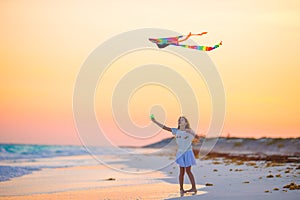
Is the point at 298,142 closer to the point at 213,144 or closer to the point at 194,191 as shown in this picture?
the point at 213,144

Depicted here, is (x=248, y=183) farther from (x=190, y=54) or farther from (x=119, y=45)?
(x=119, y=45)

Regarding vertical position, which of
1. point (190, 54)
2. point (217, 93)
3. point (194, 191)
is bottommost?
point (194, 191)

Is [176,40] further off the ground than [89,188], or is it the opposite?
[176,40]

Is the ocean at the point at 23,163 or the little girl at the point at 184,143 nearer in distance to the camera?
the little girl at the point at 184,143

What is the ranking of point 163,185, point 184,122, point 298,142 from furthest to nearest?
point 298,142 < point 163,185 < point 184,122

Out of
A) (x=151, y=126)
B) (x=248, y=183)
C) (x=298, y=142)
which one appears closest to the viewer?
(x=248, y=183)

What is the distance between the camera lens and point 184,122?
14.6 m

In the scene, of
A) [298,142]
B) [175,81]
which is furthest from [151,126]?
[298,142]

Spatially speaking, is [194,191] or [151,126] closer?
[194,191]

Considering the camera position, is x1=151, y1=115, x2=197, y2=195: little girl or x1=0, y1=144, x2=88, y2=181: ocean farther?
x1=0, y1=144, x2=88, y2=181: ocean

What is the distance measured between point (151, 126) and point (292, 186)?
264 inches

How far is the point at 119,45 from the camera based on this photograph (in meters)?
20.3

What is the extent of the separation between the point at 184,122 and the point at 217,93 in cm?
527

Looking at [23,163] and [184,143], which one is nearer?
[184,143]
